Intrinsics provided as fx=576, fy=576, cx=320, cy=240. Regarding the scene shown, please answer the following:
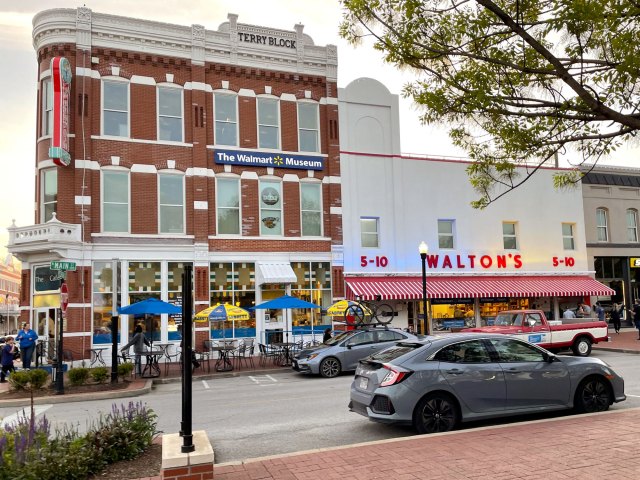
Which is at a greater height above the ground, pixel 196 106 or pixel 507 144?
pixel 196 106

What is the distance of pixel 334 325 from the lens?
25219 mm

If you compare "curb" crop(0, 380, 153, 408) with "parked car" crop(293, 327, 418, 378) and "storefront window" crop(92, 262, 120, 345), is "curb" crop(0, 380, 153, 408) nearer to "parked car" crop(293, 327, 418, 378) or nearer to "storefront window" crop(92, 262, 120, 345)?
"parked car" crop(293, 327, 418, 378)

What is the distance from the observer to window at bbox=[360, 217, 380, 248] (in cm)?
2652

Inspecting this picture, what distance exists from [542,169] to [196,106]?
18095 mm

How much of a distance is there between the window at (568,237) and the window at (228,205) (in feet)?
57.8

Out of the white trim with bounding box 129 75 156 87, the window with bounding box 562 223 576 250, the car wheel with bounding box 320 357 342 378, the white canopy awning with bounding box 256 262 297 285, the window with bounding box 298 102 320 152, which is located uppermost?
the white trim with bounding box 129 75 156 87

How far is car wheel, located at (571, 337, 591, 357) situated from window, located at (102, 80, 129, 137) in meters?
18.7

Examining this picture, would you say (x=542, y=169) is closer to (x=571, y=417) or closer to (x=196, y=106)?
(x=196, y=106)

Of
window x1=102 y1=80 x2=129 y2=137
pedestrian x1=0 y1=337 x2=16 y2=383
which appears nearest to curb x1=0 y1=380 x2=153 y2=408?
pedestrian x1=0 y1=337 x2=16 y2=383

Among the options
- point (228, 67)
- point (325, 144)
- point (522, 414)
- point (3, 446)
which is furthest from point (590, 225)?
point (3, 446)

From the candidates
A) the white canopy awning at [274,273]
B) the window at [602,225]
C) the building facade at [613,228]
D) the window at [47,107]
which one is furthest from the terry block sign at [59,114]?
the window at [602,225]

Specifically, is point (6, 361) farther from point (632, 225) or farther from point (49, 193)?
point (632, 225)

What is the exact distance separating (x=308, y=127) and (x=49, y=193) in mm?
11205

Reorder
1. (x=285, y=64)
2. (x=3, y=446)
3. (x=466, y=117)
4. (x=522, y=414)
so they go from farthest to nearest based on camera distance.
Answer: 1. (x=285, y=64)
2. (x=522, y=414)
3. (x=466, y=117)
4. (x=3, y=446)
